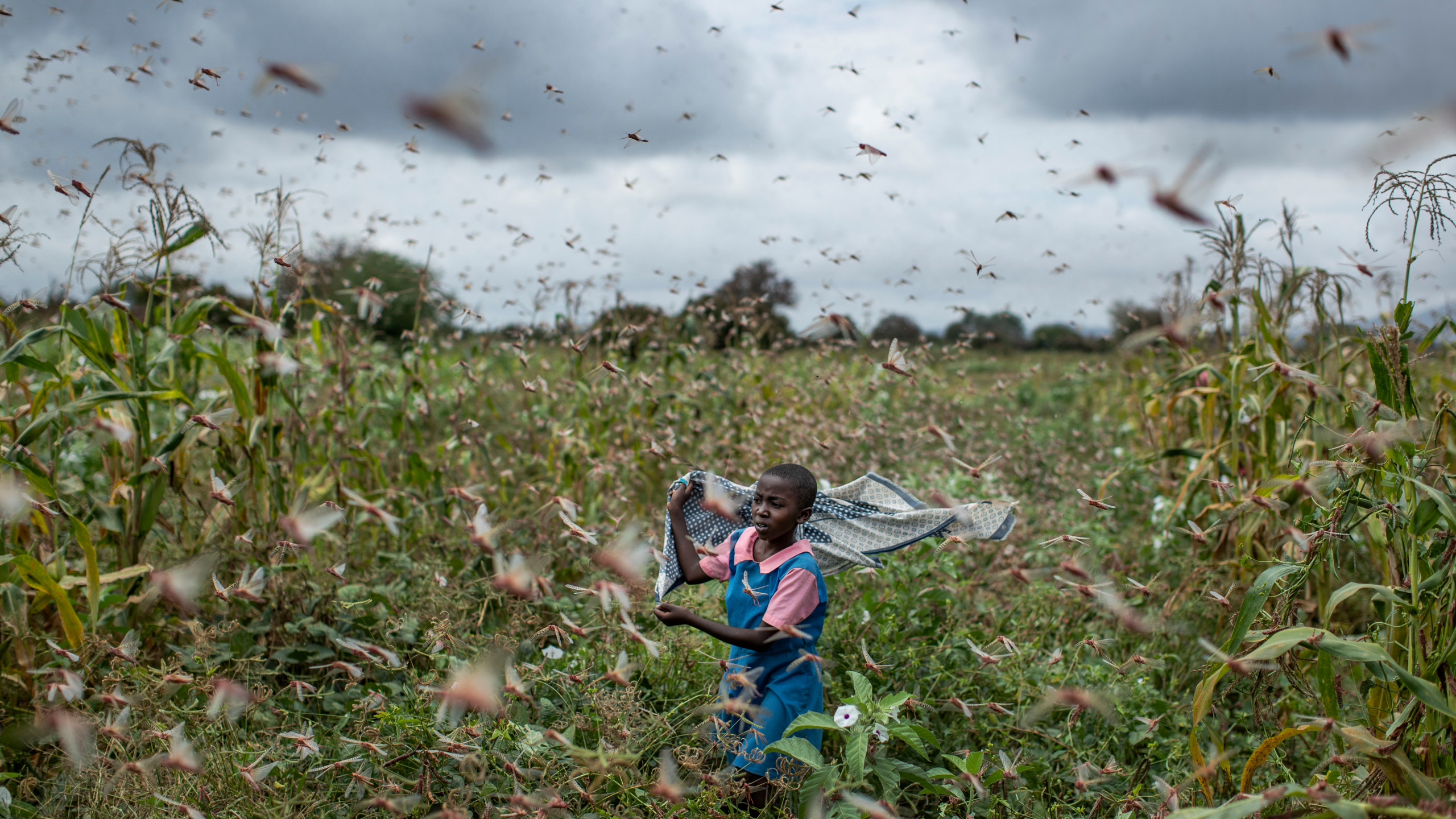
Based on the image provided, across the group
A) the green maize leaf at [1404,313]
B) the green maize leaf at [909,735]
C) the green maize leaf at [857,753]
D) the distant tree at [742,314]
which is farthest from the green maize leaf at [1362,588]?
the distant tree at [742,314]

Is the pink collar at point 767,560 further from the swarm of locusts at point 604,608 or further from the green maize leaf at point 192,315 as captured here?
the green maize leaf at point 192,315

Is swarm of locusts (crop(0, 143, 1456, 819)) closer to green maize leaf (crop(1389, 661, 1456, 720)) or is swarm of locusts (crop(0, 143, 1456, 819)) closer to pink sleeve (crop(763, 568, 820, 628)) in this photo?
green maize leaf (crop(1389, 661, 1456, 720))

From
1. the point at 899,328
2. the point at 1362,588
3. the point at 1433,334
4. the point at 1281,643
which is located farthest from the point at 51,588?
the point at 899,328

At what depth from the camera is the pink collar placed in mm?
2451

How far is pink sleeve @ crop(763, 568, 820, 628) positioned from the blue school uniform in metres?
0.03

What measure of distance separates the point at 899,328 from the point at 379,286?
168 inches

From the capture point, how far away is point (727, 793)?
6.79 ft

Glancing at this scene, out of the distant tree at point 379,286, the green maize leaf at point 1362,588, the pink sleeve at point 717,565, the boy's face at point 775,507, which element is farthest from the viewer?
the distant tree at point 379,286

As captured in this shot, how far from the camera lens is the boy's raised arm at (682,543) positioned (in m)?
2.68

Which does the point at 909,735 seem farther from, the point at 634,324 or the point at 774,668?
the point at 634,324

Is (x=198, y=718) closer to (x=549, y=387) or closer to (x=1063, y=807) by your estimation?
(x=1063, y=807)

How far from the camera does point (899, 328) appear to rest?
22.6 ft

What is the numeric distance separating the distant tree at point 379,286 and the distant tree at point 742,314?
69.0 inches

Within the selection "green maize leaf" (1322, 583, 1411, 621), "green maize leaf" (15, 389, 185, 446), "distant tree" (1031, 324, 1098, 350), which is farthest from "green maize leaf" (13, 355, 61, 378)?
"distant tree" (1031, 324, 1098, 350)
